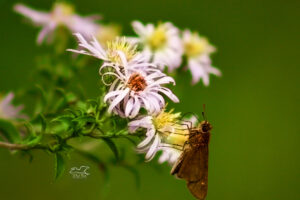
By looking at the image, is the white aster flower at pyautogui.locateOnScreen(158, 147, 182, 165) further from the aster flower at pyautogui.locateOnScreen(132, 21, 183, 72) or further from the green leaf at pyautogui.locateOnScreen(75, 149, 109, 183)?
the aster flower at pyautogui.locateOnScreen(132, 21, 183, 72)

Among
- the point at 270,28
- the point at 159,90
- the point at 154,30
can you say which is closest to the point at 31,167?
the point at 154,30

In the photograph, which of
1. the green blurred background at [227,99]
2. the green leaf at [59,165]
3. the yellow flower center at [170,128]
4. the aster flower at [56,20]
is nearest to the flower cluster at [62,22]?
the aster flower at [56,20]

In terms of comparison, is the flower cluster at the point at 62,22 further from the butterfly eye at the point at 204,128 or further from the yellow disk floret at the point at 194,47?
the butterfly eye at the point at 204,128

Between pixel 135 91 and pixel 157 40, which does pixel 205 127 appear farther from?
pixel 157 40

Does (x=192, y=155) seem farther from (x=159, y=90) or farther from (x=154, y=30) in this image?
(x=154, y=30)

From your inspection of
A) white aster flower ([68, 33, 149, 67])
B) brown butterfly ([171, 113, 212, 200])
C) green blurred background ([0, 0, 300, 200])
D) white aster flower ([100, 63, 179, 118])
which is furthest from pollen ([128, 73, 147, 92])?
green blurred background ([0, 0, 300, 200])

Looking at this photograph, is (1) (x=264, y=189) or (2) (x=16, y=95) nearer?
(2) (x=16, y=95)
